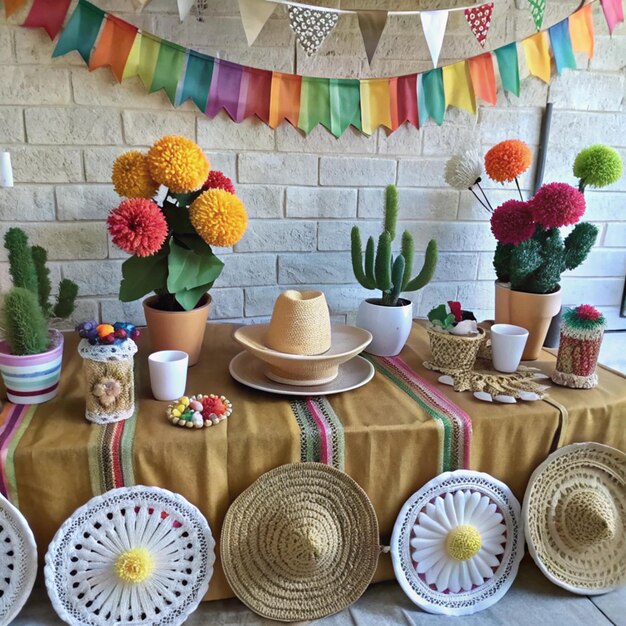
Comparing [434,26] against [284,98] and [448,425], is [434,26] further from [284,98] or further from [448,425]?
[448,425]

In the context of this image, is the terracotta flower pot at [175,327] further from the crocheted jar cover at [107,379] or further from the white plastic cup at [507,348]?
the white plastic cup at [507,348]

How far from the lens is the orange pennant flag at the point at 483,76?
1.24 metres

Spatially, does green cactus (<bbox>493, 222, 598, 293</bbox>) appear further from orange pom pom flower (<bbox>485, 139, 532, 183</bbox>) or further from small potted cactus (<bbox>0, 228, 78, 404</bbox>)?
small potted cactus (<bbox>0, 228, 78, 404</bbox>)

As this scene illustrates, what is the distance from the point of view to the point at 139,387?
3.23 feet

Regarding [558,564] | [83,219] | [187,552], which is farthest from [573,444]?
[83,219]

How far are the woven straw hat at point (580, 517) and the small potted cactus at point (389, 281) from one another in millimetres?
369

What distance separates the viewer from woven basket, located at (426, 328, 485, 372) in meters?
1.04

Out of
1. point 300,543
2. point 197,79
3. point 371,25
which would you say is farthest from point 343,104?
point 300,543

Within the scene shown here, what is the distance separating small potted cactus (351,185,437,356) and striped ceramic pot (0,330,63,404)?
59 centimetres

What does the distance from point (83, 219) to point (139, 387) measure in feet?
1.46

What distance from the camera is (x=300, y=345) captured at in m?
0.95

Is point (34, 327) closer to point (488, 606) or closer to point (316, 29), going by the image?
point (316, 29)

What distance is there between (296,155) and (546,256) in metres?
0.58

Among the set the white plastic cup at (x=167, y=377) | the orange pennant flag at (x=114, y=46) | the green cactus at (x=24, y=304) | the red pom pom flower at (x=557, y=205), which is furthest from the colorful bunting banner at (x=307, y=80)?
the white plastic cup at (x=167, y=377)
